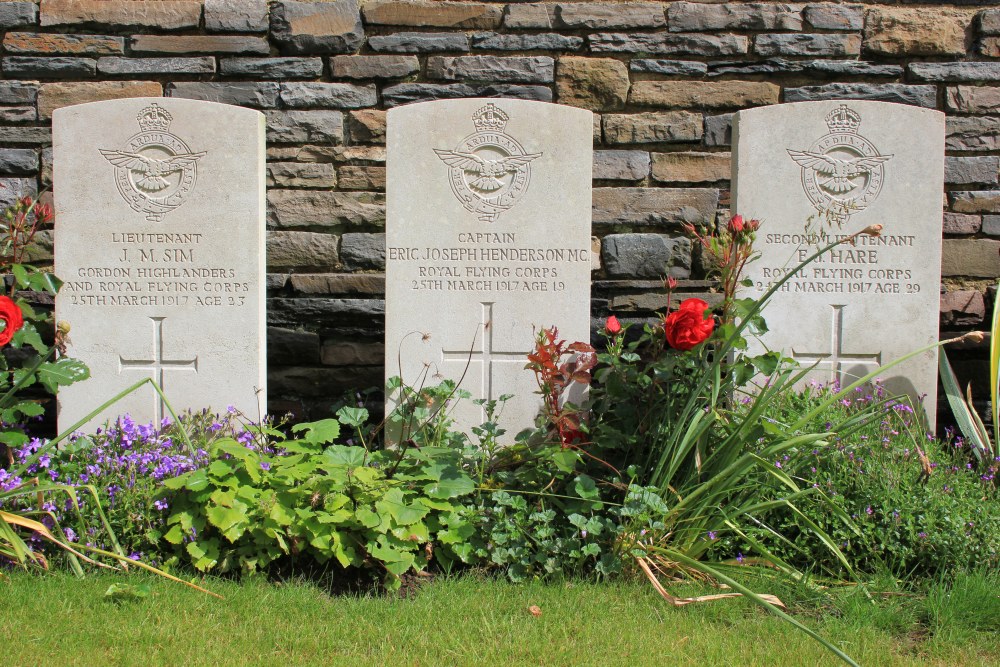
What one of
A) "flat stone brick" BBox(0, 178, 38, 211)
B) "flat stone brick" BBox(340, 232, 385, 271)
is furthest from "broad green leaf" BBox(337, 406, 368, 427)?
"flat stone brick" BBox(0, 178, 38, 211)

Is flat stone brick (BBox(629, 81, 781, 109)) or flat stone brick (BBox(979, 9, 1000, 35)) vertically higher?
flat stone brick (BBox(979, 9, 1000, 35))

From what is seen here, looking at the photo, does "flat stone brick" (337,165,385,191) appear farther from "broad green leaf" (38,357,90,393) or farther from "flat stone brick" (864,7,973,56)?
"flat stone brick" (864,7,973,56)

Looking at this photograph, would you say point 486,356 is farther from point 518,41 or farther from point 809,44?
point 809,44

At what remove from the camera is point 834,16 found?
4.15 metres

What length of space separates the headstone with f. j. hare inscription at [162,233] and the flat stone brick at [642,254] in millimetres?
1947

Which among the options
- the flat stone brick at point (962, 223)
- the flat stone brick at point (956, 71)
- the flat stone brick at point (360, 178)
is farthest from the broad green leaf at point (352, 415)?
the flat stone brick at point (956, 71)

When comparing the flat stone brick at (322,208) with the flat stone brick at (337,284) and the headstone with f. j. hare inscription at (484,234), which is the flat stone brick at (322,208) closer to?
the flat stone brick at (337,284)

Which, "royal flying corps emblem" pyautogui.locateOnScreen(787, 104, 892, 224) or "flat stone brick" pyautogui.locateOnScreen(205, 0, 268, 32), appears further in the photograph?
"flat stone brick" pyautogui.locateOnScreen(205, 0, 268, 32)

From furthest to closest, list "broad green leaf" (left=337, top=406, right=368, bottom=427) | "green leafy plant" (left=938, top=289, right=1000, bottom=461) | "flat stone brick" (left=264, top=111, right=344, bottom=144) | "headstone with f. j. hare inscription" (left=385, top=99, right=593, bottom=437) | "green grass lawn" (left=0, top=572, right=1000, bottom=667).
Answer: "flat stone brick" (left=264, top=111, right=344, bottom=144)
"headstone with f. j. hare inscription" (left=385, top=99, right=593, bottom=437)
"green leafy plant" (left=938, top=289, right=1000, bottom=461)
"broad green leaf" (left=337, top=406, right=368, bottom=427)
"green grass lawn" (left=0, top=572, right=1000, bottom=667)

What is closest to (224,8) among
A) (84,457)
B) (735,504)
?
(84,457)

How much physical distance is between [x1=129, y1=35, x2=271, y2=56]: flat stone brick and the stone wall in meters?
0.01

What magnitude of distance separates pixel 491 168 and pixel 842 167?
62.2 inches

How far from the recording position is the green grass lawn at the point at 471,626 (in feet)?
6.41

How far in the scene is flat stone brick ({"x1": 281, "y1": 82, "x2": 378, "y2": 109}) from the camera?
13.6 ft
